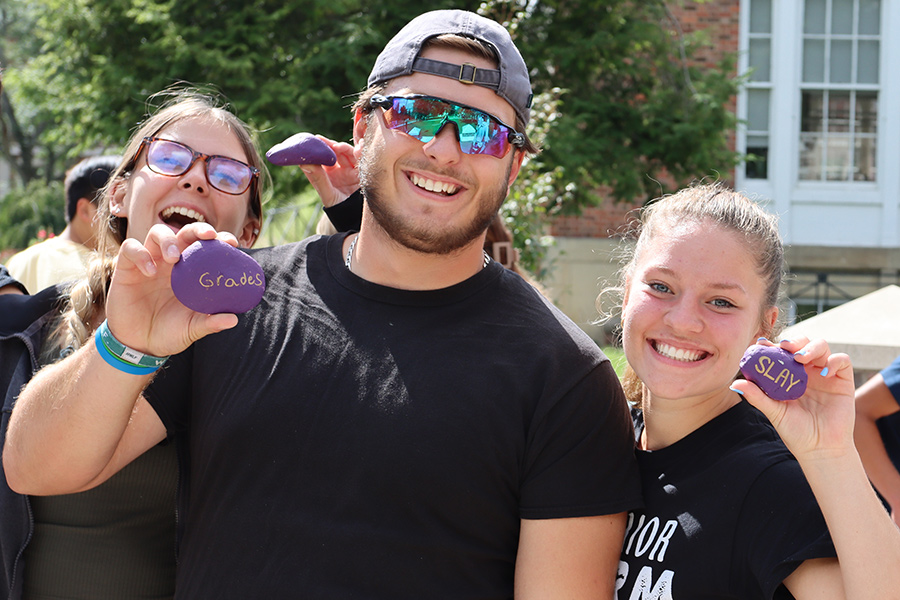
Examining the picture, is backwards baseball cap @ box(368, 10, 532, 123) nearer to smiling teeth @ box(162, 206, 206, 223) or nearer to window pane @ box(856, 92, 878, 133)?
smiling teeth @ box(162, 206, 206, 223)

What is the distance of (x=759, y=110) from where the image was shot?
14086 mm

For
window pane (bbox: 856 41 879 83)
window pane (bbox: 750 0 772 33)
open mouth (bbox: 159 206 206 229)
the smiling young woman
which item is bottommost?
the smiling young woman

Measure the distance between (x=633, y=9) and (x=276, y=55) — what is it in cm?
475

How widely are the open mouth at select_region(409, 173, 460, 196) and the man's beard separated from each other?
0.08 m

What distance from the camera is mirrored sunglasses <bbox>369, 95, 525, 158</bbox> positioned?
2111mm

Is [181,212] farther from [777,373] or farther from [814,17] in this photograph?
[814,17]

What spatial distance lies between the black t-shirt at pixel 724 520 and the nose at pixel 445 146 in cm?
91

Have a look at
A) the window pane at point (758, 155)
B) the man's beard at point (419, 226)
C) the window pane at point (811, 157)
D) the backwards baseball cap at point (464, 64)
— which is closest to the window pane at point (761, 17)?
the window pane at point (758, 155)

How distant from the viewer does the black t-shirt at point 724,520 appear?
68.9 inches

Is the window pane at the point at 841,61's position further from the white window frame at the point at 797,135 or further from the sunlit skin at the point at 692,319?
the sunlit skin at the point at 692,319

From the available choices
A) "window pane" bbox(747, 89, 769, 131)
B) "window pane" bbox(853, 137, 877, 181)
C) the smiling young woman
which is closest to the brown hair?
the smiling young woman

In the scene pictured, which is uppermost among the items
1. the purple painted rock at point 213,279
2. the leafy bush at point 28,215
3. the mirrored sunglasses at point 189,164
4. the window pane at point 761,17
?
the window pane at point 761,17

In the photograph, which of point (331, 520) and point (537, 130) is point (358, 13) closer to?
point (537, 130)

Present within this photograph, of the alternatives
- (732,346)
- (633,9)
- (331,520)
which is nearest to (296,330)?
(331,520)
